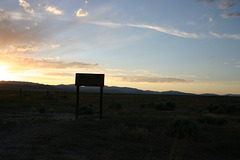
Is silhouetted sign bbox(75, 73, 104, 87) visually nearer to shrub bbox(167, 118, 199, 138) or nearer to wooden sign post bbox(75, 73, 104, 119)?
wooden sign post bbox(75, 73, 104, 119)

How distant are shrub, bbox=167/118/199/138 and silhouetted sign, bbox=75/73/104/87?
603 centimetres

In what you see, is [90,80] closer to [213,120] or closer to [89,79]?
[89,79]

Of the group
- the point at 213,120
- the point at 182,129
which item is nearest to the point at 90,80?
the point at 182,129

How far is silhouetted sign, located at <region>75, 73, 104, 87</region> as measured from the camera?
1372cm

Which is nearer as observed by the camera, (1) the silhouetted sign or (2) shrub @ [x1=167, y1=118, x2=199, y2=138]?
(2) shrub @ [x1=167, y1=118, x2=199, y2=138]

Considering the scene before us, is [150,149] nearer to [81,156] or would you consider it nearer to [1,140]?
[81,156]

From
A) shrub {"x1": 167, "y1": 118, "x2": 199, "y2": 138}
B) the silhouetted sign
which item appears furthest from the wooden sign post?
shrub {"x1": 167, "y1": 118, "x2": 199, "y2": 138}

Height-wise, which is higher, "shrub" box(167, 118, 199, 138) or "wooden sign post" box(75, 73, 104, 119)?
"wooden sign post" box(75, 73, 104, 119)

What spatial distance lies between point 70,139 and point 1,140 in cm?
253

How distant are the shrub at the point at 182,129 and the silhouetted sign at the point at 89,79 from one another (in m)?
6.03

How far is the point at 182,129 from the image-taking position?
28.0 feet

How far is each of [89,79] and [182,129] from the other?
24.1ft

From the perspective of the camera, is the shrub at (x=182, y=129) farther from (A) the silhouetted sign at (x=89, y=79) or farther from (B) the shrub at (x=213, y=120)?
(A) the silhouetted sign at (x=89, y=79)

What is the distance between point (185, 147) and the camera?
23.2ft
